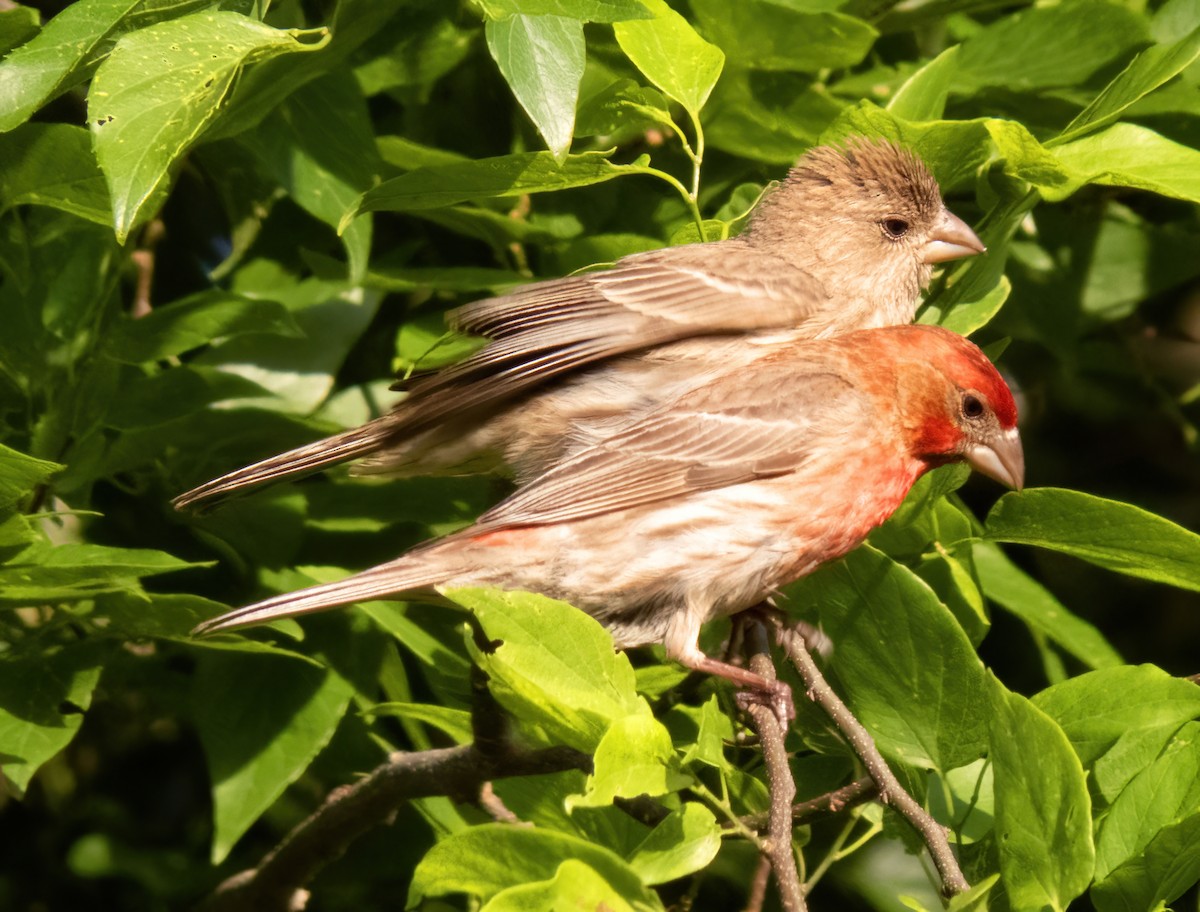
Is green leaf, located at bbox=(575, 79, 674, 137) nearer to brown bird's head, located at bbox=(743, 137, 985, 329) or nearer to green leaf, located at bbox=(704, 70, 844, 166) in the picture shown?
green leaf, located at bbox=(704, 70, 844, 166)

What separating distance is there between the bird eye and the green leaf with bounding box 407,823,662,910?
1851mm

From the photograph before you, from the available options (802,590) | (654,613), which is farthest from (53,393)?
(802,590)

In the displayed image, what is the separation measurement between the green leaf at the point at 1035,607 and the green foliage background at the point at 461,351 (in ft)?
0.05

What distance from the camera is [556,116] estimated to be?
2814 millimetres

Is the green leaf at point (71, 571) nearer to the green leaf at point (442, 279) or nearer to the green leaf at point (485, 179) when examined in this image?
the green leaf at point (485, 179)

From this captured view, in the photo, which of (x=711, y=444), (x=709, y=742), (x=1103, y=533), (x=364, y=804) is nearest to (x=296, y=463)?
(x=364, y=804)

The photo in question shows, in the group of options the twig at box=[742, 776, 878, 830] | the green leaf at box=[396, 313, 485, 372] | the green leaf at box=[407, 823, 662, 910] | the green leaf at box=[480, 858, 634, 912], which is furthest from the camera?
the green leaf at box=[396, 313, 485, 372]

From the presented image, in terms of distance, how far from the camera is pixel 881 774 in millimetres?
2711

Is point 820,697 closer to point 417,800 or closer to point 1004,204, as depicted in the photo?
point 417,800

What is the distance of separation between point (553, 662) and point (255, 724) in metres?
1.33

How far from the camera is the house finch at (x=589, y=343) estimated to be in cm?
375

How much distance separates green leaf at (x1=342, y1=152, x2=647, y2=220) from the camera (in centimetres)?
314

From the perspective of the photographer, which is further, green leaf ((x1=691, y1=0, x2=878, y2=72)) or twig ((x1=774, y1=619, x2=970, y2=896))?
green leaf ((x1=691, y1=0, x2=878, y2=72))

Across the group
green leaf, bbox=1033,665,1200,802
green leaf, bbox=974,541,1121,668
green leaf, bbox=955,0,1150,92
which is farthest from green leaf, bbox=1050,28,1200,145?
green leaf, bbox=1033,665,1200,802
